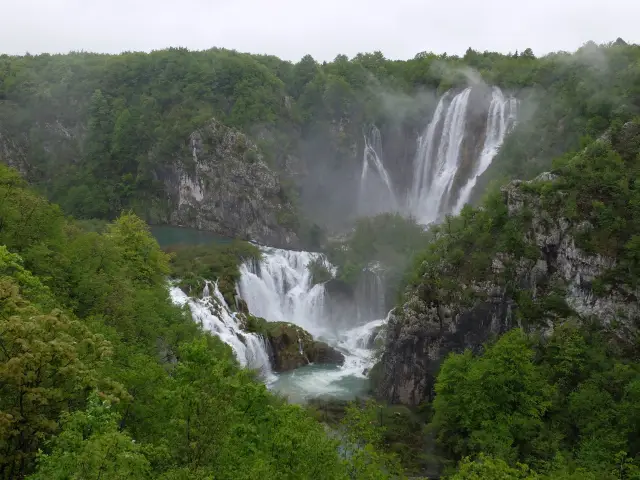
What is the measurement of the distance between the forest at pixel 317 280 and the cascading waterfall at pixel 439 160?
5.49 m

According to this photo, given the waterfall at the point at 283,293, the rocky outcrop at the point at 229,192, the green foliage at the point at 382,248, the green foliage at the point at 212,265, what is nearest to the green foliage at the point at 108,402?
the green foliage at the point at 212,265

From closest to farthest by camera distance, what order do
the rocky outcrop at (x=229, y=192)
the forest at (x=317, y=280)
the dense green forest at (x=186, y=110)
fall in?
the forest at (x=317, y=280)
the rocky outcrop at (x=229, y=192)
the dense green forest at (x=186, y=110)

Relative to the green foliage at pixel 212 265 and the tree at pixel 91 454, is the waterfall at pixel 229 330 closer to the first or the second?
the green foliage at pixel 212 265

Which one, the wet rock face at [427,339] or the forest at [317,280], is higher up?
the forest at [317,280]

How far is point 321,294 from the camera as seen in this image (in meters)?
51.8

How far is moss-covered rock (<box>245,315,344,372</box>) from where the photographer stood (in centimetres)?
4078

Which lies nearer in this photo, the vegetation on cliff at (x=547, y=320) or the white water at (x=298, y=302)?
the vegetation on cliff at (x=547, y=320)

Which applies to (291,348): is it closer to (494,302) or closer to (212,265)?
(212,265)

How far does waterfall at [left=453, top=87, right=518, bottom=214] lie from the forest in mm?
1808

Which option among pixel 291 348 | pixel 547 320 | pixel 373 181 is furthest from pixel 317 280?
pixel 373 181

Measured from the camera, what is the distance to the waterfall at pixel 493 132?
5762 cm

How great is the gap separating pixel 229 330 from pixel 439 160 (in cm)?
3568

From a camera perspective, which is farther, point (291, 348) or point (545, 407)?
point (291, 348)

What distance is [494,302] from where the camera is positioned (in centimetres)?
3350
